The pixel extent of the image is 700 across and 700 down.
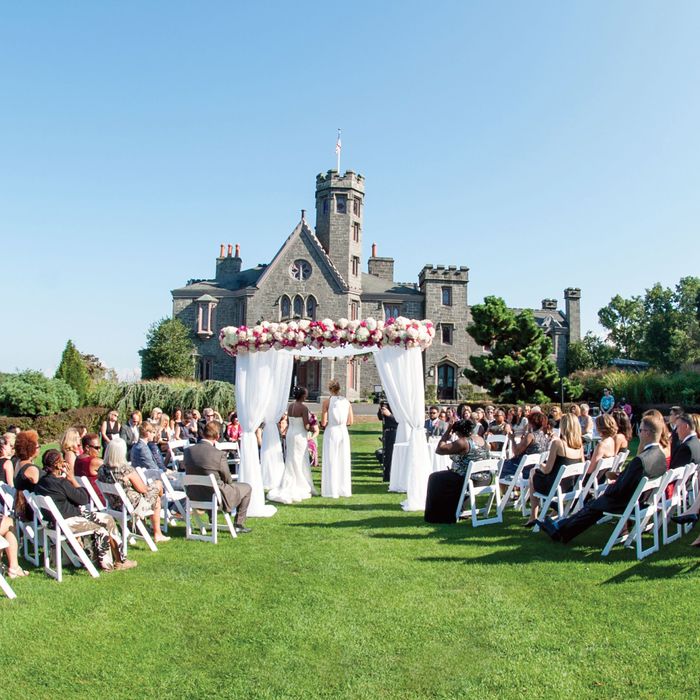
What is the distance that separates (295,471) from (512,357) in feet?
79.0

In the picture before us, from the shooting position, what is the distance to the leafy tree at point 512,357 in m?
33.2

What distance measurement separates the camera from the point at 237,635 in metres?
5.19

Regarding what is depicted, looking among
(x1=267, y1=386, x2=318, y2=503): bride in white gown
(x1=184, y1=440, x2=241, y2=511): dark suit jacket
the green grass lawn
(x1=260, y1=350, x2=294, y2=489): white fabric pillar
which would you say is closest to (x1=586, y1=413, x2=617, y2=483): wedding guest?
the green grass lawn

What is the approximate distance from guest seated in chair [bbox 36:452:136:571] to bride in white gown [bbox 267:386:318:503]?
4.66m

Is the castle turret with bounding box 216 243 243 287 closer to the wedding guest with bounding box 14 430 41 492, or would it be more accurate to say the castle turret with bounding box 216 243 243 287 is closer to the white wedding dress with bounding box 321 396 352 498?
the white wedding dress with bounding box 321 396 352 498

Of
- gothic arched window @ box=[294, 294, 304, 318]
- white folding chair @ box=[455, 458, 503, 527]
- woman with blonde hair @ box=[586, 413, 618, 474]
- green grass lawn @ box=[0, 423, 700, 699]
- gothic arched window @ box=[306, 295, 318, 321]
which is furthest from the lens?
gothic arched window @ box=[306, 295, 318, 321]

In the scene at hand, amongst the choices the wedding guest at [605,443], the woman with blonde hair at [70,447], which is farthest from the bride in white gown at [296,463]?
the wedding guest at [605,443]

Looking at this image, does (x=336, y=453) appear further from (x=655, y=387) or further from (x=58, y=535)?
(x=655, y=387)

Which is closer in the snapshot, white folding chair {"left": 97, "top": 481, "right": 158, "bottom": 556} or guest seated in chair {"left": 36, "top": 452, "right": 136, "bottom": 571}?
guest seated in chair {"left": 36, "top": 452, "right": 136, "bottom": 571}

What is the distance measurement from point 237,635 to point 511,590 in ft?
8.23

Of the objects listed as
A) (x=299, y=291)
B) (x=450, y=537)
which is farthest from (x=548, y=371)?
(x=450, y=537)

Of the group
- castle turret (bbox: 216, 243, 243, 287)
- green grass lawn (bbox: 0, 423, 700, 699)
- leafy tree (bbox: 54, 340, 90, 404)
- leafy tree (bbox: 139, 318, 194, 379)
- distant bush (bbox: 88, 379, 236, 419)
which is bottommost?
green grass lawn (bbox: 0, 423, 700, 699)

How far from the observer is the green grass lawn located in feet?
14.4

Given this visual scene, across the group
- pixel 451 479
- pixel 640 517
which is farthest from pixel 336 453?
pixel 640 517
